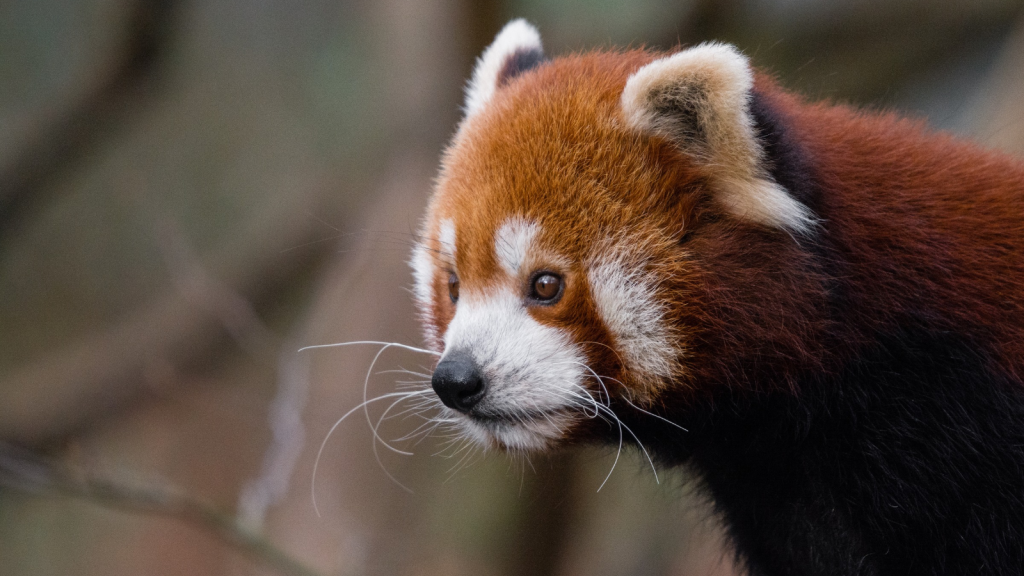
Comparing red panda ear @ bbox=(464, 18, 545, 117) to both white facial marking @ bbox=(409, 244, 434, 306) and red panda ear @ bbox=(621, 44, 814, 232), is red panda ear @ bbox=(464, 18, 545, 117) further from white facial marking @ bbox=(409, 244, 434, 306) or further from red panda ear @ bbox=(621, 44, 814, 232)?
red panda ear @ bbox=(621, 44, 814, 232)

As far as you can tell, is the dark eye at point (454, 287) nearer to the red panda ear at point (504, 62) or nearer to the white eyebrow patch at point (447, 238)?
the white eyebrow patch at point (447, 238)

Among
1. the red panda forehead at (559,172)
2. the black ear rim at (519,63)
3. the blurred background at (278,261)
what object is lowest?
the blurred background at (278,261)

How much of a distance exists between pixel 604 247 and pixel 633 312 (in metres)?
0.16

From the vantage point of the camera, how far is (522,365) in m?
2.07

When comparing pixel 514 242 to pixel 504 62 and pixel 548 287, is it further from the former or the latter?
pixel 504 62

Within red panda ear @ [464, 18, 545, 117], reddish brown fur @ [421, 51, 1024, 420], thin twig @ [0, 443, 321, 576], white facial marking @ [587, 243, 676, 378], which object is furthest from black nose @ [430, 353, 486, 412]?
thin twig @ [0, 443, 321, 576]

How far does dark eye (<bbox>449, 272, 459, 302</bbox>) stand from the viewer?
2.32 meters

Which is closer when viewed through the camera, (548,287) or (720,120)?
(720,120)

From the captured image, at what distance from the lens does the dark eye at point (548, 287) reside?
2.09 m

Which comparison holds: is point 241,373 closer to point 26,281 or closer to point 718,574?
point 26,281

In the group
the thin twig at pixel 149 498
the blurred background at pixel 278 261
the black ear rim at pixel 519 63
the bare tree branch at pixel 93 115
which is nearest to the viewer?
the black ear rim at pixel 519 63

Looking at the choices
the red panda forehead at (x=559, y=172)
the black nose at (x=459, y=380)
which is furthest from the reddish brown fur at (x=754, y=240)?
the black nose at (x=459, y=380)

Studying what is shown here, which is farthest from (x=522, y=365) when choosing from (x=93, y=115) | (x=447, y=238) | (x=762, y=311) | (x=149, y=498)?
(x=93, y=115)

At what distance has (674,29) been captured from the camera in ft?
15.6
